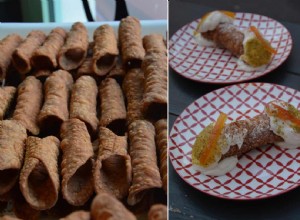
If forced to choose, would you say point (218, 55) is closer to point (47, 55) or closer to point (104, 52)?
point (104, 52)

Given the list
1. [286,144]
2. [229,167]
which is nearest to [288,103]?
[286,144]

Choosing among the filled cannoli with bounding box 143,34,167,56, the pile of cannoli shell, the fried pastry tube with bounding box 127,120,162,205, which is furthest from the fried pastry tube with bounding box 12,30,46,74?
the fried pastry tube with bounding box 127,120,162,205

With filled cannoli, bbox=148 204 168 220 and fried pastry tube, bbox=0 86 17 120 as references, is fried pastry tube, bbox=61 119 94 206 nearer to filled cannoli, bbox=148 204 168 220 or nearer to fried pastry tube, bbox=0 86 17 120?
fried pastry tube, bbox=0 86 17 120

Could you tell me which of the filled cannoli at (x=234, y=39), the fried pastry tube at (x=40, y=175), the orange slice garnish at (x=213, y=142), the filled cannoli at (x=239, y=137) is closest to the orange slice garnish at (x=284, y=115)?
the filled cannoli at (x=239, y=137)

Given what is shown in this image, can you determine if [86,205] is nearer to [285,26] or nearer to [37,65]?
[37,65]

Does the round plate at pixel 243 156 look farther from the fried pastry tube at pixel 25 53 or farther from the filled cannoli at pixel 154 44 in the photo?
the fried pastry tube at pixel 25 53
